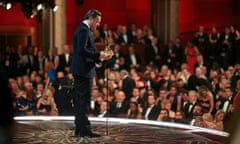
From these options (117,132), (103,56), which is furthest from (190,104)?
(103,56)

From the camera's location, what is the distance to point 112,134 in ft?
19.0

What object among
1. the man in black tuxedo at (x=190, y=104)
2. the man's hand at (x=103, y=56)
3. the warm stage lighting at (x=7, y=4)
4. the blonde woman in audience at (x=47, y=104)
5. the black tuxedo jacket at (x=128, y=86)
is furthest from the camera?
the black tuxedo jacket at (x=128, y=86)

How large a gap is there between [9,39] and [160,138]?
1521cm

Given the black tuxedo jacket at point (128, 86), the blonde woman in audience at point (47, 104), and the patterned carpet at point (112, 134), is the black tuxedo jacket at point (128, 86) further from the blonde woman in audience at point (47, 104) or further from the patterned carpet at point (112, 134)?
the patterned carpet at point (112, 134)

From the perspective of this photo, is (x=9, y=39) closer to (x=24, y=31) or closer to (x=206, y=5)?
(x=24, y=31)

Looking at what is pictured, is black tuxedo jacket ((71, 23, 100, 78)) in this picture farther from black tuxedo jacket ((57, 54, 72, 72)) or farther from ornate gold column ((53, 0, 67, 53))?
ornate gold column ((53, 0, 67, 53))

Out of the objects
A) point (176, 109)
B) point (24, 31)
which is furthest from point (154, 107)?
point (24, 31)

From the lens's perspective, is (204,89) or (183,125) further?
(204,89)

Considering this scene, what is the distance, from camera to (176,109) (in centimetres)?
894

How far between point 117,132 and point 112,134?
219 millimetres

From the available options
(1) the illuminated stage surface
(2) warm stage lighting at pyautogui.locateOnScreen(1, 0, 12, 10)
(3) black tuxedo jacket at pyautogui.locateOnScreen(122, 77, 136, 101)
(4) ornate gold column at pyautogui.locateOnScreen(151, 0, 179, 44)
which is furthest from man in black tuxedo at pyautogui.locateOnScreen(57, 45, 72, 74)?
(1) the illuminated stage surface

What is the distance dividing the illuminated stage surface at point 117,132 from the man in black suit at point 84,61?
285 millimetres

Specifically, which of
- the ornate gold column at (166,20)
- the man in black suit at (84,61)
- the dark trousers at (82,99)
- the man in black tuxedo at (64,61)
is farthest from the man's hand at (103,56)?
the ornate gold column at (166,20)

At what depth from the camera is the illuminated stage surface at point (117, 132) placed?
17.5 ft
